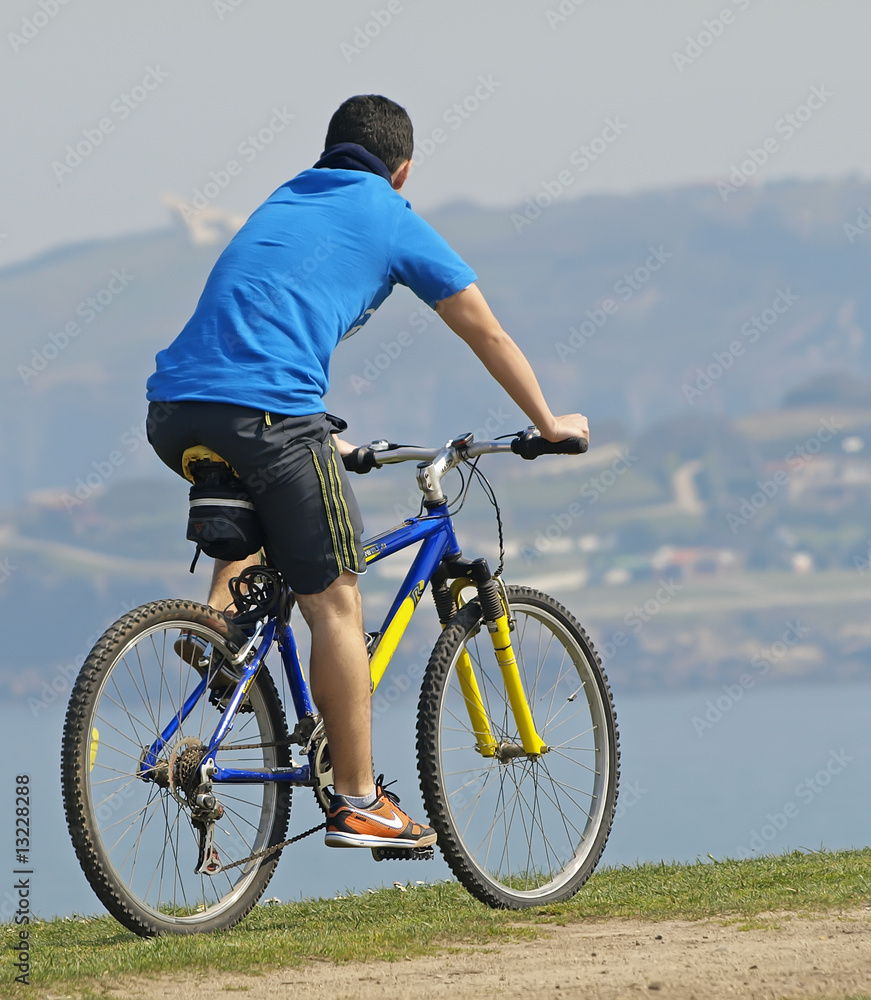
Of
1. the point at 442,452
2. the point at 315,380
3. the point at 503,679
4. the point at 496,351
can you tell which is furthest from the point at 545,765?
the point at 315,380

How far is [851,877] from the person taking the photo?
17.3ft

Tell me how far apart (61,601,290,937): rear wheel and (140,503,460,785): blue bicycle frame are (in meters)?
0.03

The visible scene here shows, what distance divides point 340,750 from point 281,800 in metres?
0.28

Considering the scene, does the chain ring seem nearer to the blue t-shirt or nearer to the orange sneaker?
the orange sneaker

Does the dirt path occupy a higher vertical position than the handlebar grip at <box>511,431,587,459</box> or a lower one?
lower

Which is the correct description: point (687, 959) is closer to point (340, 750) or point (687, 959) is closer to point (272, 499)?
point (340, 750)

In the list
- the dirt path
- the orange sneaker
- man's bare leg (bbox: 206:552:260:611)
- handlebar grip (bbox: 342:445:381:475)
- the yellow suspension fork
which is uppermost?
handlebar grip (bbox: 342:445:381:475)

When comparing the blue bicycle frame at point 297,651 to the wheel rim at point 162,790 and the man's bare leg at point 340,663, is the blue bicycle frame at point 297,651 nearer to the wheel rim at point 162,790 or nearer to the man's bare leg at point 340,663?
the wheel rim at point 162,790

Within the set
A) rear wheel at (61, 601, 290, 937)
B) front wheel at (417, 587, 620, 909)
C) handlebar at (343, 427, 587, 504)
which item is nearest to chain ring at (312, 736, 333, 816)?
rear wheel at (61, 601, 290, 937)

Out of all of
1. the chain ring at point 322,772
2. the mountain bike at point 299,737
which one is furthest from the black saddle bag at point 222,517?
the chain ring at point 322,772

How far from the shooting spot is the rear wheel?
3904 mm

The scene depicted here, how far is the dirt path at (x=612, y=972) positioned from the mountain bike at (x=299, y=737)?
50 cm

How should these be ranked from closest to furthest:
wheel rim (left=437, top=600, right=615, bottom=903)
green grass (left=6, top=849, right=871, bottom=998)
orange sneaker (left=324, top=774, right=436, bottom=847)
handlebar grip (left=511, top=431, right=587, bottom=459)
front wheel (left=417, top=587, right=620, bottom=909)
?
green grass (left=6, top=849, right=871, bottom=998) < orange sneaker (left=324, top=774, right=436, bottom=847) < handlebar grip (left=511, top=431, right=587, bottom=459) < front wheel (left=417, top=587, right=620, bottom=909) < wheel rim (left=437, top=600, right=615, bottom=903)

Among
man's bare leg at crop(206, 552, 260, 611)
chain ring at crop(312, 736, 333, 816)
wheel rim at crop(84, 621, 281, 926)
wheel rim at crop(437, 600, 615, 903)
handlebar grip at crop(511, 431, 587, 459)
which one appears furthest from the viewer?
wheel rim at crop(437, 600, 615, 903)
